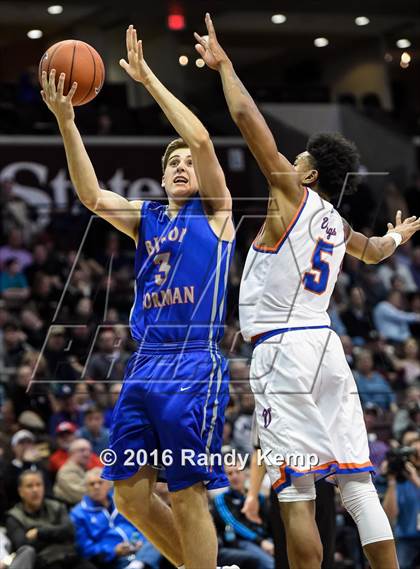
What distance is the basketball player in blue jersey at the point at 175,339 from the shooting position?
546cm

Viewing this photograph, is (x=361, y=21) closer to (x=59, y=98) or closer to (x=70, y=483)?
(x=70, y=483)

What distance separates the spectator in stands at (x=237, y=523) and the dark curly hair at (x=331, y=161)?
155 inches

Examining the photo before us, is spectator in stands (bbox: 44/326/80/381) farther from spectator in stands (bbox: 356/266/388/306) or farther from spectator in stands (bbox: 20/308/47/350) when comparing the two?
spectator in stands (bbox: 356/266/388/306)

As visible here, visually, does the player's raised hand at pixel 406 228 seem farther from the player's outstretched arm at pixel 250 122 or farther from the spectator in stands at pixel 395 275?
the spectator in stands at pixel 395 275

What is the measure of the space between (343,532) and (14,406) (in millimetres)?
3690

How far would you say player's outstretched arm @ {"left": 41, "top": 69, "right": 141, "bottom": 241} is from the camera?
562 cm

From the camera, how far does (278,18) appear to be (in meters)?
19.2

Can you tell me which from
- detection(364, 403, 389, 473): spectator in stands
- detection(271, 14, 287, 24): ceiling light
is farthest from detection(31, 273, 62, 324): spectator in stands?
detection(271, 14, 287, 24): ceiling light

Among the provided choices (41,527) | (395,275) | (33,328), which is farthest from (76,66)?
(395,275)

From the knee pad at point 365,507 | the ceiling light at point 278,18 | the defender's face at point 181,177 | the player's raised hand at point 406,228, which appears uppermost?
the ceiling light at point 278,18

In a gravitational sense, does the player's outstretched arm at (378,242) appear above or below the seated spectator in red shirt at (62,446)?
above

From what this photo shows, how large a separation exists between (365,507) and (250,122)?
6.25 feet

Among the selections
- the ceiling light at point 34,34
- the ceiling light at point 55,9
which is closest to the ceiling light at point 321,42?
the ceiling light at point 34,34

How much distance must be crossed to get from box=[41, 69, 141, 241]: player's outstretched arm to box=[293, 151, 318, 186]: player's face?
2.78 ft
